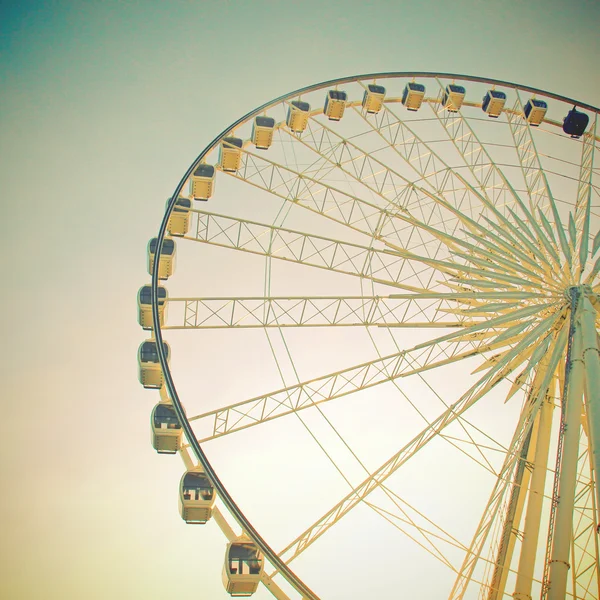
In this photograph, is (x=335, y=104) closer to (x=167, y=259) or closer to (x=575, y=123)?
(x=575, y=123)

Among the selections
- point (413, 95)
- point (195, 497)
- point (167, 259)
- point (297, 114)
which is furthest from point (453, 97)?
point (195, 497)

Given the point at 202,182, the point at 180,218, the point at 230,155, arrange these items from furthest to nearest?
1. the point at 230,155
2. the point at 202,182
3. the point at 180,218

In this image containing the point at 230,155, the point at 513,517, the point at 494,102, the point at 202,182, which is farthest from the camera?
the point at 494,102

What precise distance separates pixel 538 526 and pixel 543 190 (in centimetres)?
937

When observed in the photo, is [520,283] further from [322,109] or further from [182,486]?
[322,109]

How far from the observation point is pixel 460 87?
19672 mm

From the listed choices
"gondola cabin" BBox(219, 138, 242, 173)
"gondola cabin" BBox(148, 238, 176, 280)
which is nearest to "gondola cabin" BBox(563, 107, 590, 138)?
"gondola cabin" BBox(219, 138, 242, 173)

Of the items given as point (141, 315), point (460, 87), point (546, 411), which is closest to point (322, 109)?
point (460, 87)

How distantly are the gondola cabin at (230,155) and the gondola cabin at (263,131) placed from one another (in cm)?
81

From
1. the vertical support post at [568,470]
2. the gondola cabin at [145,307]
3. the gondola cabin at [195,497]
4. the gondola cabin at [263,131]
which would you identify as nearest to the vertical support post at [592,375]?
the vertical support post at [568,470]

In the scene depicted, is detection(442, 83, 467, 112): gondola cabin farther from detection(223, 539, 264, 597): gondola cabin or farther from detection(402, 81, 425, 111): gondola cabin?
detection(223, 539, 264, 597): gondola cabin

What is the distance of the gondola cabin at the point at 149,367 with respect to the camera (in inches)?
606

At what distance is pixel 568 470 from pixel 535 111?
13142mm

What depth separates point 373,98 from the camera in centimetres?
1923
